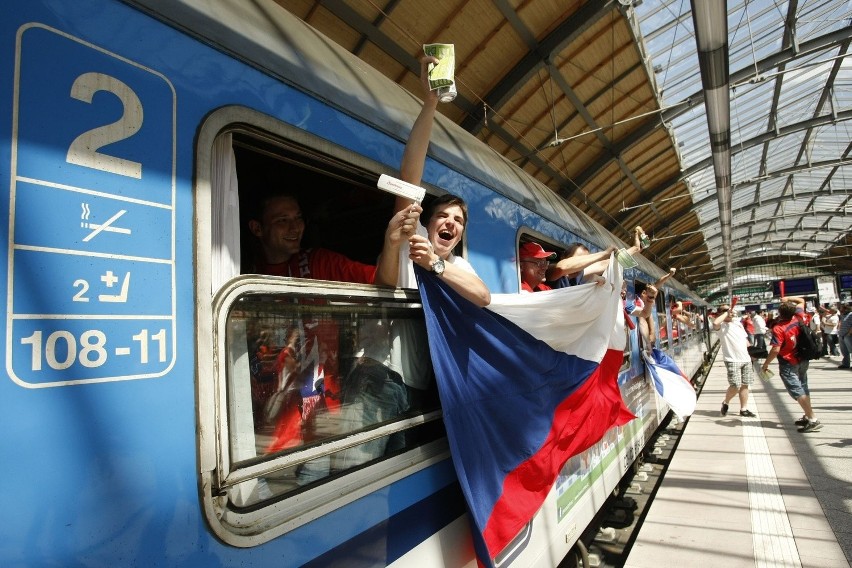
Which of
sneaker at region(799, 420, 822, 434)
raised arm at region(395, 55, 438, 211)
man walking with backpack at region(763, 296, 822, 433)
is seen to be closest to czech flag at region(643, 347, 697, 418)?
man walking with backpack at region(763, 296, 822, 433)

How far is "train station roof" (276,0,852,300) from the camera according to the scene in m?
8.05

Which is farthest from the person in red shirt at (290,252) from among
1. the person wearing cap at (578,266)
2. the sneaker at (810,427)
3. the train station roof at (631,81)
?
the sneaker at (810,427)

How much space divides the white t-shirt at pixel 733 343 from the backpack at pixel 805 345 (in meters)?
1.37

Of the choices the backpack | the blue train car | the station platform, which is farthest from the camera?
the backpack

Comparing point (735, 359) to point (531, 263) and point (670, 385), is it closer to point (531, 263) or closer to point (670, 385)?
point (670, 385)

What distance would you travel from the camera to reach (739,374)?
26.2 feet

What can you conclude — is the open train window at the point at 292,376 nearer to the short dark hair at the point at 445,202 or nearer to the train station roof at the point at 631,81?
the short dark hair at the point at 445,202

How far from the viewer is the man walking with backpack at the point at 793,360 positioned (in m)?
6.76

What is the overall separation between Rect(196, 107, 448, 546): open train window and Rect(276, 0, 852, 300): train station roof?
4.01 m

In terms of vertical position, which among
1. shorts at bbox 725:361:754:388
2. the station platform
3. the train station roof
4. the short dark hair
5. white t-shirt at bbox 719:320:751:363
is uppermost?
the train station roof

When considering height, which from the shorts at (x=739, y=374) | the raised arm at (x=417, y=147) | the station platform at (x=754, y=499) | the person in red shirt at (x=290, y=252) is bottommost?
the station platform at (x=754, y=499)

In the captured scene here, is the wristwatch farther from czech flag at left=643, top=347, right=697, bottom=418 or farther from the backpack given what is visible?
the backpack

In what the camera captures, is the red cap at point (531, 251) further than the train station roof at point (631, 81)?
No

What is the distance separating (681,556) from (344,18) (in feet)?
24.5
